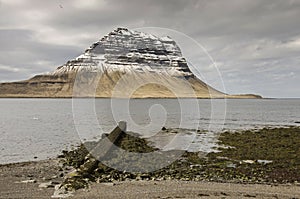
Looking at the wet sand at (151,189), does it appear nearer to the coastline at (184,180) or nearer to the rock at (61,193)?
the coastline at (184,180)

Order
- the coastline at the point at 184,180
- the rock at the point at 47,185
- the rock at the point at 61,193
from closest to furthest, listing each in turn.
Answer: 1. the rock at the point at 61,193
2. the coastline at the point at 184,180
3. the rock at the point at 47,185

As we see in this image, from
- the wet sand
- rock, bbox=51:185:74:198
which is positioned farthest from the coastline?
rock, bbox=51:185:74:198

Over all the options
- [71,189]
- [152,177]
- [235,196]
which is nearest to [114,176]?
[152,177]

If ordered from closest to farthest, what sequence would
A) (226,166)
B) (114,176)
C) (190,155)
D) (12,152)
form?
(114,176)
(226,166)
(190,155)
(12,152)

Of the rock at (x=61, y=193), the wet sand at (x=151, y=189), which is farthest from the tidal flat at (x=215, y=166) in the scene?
the wet sand at (x=151, y=189)

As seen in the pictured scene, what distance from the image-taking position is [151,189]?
18.1m

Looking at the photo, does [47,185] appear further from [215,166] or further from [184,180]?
[215,166]

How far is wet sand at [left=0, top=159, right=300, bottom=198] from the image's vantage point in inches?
669

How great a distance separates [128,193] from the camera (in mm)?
17250

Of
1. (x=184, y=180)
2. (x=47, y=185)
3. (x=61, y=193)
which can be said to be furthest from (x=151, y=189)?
(x=47, y=185)

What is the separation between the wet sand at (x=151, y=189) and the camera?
17.0 meters

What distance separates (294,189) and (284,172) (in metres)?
4.77

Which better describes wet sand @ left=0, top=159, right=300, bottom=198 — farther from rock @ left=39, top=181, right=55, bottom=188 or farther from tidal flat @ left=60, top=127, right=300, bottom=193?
tidal flat @ left=60, top=127, right=300, bottom=193

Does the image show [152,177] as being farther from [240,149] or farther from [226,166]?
[240,149]
